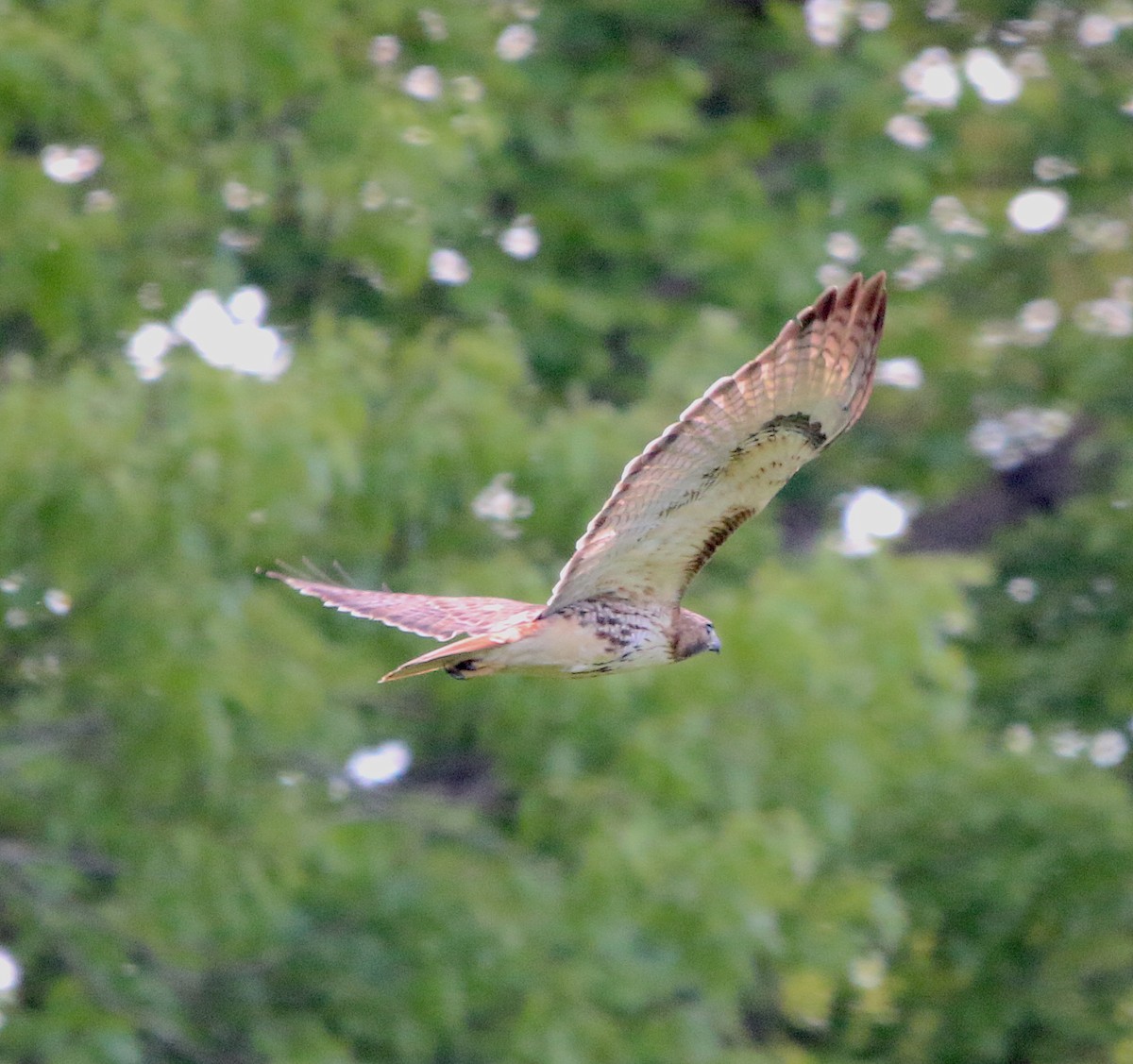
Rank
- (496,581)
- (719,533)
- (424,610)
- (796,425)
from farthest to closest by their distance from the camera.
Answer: (496,581)
(424,610)
(719,533)
(796,425)

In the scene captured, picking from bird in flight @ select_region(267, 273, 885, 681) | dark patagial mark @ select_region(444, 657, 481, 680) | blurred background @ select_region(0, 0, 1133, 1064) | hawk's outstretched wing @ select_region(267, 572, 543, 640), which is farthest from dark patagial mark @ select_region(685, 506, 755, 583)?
blurred background @ select_region(0, 0, 1133, 1064)

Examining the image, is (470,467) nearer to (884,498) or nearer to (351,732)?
(351,732)

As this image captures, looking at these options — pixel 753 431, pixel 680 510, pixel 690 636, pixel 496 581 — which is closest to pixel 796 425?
pixel 753 431

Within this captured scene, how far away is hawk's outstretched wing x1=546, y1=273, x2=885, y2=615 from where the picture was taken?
4246 mm

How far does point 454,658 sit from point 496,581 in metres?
3.22

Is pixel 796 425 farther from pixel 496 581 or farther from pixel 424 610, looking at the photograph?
pixel 496 581

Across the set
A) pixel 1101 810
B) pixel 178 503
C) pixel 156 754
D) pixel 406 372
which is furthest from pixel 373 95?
pixel 1101 810

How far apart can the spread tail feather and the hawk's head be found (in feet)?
1.70

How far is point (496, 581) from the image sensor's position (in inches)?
307

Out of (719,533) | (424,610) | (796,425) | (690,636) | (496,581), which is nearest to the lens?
(796,425)

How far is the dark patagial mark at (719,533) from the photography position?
454cm

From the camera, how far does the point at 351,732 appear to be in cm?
825

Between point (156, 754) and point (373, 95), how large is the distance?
296 centimetres

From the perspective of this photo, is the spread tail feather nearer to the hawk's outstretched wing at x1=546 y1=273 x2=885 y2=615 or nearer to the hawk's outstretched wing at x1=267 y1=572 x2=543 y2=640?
the hawk's outstretched wing at x1=267 y1=572 x2=543 y2=640
